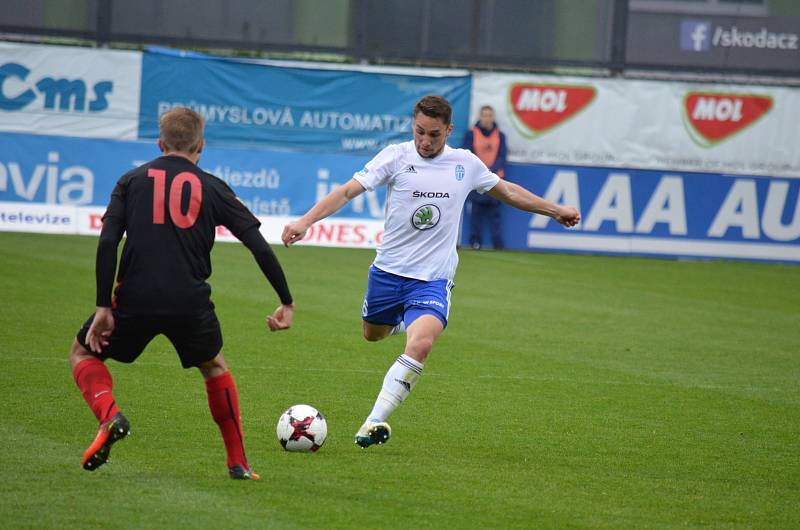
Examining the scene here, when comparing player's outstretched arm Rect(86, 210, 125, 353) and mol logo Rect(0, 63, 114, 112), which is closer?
player's outstretched arm Rect(86, 210, 125, 353)

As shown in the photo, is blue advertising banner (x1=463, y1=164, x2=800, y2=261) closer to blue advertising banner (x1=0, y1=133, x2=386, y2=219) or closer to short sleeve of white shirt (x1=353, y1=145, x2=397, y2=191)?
blue advertising banner (x1=0, y1=133, x2=386, y2=219)

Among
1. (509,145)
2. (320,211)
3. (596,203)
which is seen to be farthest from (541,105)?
Result: (320,211)

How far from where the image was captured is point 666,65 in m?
22.6

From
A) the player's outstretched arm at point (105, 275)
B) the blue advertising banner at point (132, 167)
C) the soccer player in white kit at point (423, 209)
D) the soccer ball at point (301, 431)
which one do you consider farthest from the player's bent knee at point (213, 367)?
the blue advertising banner at point (132, 167)

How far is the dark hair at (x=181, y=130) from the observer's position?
6.02m

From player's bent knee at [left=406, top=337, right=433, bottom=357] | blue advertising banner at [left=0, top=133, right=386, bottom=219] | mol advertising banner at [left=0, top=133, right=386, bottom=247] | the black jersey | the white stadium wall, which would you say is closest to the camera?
the black jersey

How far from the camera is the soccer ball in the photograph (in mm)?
7078

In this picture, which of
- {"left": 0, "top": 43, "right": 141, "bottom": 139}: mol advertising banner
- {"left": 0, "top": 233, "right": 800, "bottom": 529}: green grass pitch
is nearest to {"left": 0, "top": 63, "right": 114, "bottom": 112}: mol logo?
{"left": 0, "top": 43, "right": 141, "bottom": 139}: mol advertising banner

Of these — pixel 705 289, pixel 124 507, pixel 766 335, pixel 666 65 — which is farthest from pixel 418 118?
pixel 666 65

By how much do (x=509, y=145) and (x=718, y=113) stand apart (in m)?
3.86

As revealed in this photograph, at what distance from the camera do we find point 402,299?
26.0ft

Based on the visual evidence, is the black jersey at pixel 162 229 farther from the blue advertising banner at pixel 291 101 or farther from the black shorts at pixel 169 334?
Answer: the blue advertising banner at pixel 291 101

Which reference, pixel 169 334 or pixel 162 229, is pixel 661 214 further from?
pixel 162 229

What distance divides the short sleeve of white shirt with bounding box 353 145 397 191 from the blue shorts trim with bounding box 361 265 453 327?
558mm
